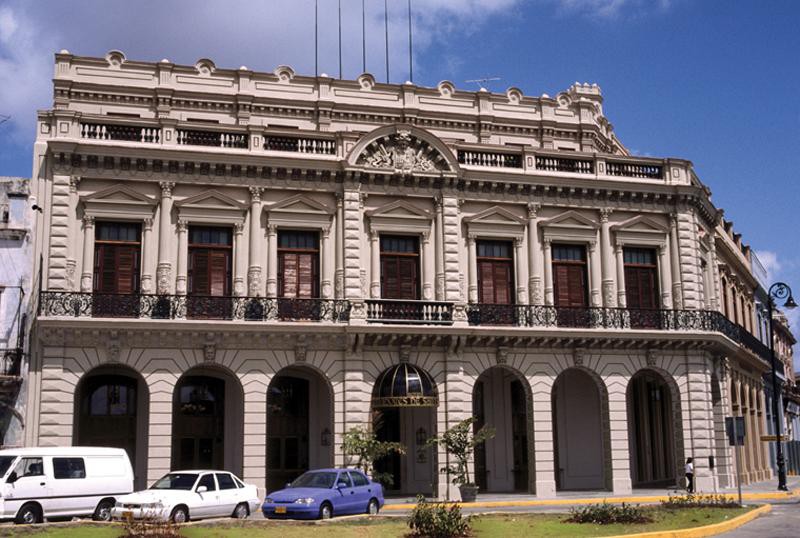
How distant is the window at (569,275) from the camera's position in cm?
3716

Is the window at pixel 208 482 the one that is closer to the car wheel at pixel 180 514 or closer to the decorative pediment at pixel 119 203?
the car wheel at pixel 180 514

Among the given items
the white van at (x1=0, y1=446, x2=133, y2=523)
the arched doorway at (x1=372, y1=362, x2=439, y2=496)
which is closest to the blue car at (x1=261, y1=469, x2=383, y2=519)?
the white van at (x1=0, y1=446, x2=133, y2=523)

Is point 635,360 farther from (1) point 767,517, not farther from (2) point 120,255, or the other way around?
(2) point 120,255

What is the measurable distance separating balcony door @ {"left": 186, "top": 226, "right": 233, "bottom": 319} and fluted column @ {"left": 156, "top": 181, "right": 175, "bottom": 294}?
2.72ft

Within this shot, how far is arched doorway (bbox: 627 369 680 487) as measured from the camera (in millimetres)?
40344

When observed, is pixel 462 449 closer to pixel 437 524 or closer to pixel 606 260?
pixel 606 260

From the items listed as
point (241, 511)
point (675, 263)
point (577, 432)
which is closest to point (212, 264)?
point (241, 511)

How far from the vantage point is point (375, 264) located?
115ft

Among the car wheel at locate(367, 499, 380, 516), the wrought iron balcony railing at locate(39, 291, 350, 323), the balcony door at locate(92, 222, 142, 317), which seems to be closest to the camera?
the car wheel at locate(367, 499, 380, 516)

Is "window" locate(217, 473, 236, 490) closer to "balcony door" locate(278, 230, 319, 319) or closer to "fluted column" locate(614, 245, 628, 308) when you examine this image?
"balcony door" locate(278, 230, 319, 319)

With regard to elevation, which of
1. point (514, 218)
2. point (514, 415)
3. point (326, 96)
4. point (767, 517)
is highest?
point (326, 96)

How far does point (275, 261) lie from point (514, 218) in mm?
9087

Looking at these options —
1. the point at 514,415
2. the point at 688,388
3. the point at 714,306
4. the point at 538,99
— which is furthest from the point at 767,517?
the point at 538,99

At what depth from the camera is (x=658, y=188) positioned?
1501 inches
